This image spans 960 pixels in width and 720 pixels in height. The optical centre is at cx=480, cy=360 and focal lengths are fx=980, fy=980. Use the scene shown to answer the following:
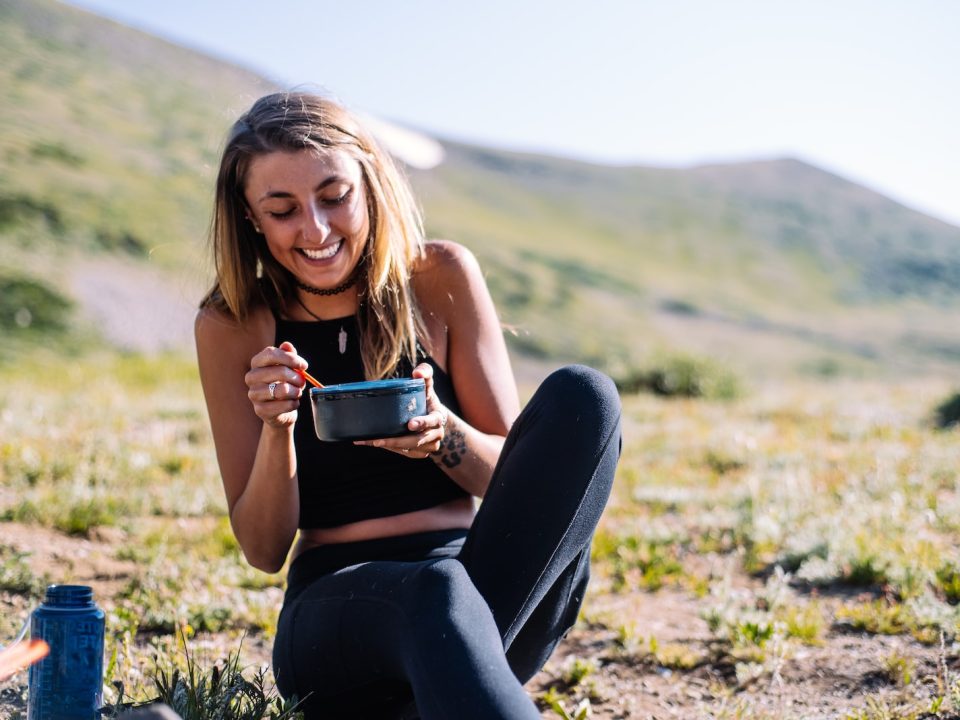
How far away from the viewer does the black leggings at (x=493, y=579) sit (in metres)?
2.29

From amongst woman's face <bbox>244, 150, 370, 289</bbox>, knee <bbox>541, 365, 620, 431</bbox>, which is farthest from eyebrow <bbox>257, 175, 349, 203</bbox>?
knee <bbox>541, 365, 620, 431</bbox>

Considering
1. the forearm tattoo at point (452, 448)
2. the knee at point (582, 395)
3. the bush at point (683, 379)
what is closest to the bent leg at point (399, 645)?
the forearm tattoo at point (452, 448)

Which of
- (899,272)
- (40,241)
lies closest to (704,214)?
(899,272)

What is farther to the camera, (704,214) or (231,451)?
(704,214)

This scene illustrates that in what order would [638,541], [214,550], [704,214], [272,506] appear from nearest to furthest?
[272,506] < [214,550] < [638,541] < [704,214]

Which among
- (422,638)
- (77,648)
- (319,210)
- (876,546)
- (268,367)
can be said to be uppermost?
(319,210)

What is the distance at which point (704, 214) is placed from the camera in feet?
245

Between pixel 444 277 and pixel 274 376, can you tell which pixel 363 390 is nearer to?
pixel 274 376

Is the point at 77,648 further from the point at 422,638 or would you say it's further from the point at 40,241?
the point at 40,241

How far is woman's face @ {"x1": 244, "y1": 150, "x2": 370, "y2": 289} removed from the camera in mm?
2891

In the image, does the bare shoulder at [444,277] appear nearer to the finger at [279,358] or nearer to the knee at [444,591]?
the finger at [279,358]

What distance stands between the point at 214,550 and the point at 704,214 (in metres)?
73.4

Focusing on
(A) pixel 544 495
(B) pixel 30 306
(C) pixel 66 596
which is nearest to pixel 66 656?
(C) pixel 66 596

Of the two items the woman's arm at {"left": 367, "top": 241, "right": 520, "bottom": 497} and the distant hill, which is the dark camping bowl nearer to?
the woman's arm at {"left": 367, "top": 241, "right": 520, "bottom": 497}
